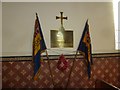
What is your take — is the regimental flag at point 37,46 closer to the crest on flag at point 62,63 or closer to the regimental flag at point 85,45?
the crest on flag at point 62,63

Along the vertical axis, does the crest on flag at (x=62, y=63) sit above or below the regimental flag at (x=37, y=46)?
below

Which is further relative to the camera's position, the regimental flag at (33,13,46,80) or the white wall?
the white wall

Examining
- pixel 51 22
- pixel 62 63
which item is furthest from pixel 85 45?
pixel 51 22

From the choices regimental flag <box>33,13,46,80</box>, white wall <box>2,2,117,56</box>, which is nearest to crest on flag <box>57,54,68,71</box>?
white wall <box>2,2,117,56</box>

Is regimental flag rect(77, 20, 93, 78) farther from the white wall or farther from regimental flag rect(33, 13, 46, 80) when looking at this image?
regimental flag rect(33, 13, 46, 80)

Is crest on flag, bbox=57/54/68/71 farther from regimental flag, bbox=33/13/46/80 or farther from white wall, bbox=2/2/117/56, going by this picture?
regimental flag, bbox=33/13/46/80

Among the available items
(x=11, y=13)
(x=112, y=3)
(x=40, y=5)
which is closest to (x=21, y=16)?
(x=11, y=13)

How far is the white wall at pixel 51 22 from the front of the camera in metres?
2.84

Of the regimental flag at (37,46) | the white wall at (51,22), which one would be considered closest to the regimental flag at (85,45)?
the white wall at (51,22)

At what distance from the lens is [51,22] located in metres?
2.96

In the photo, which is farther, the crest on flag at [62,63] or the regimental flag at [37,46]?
the crest on flag at [62,63]

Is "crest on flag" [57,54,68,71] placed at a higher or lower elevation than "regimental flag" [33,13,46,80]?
lower

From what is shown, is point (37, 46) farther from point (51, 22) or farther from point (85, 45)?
point (85, 45)

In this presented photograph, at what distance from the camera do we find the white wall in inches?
112
